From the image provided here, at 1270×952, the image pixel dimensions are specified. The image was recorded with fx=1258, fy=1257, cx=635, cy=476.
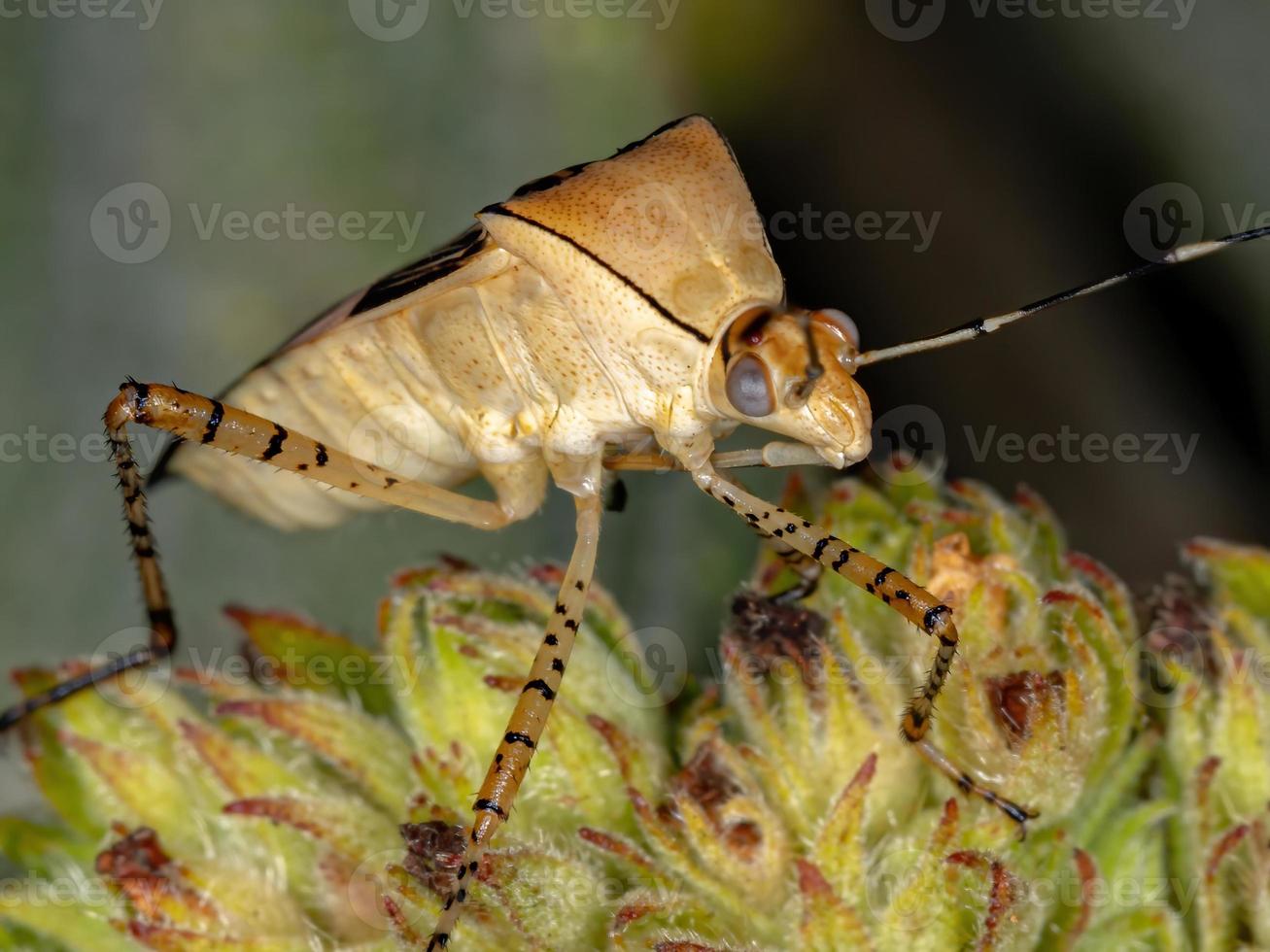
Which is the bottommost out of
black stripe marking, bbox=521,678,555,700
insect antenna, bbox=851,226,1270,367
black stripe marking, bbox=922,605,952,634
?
black stripe marking, bbox=521,678,555,700

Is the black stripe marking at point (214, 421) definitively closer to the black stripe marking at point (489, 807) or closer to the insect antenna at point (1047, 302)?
the black stripe marking at point (489, 807)

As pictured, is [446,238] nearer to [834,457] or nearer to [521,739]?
[834,457]

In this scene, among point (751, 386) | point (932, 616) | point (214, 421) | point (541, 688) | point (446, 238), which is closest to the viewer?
point (932, 616)

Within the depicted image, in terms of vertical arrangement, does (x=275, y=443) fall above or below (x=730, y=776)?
above

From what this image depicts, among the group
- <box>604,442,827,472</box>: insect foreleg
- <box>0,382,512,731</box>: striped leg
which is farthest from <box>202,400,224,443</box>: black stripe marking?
<box>604,442,827,472</box>: insect foreleg

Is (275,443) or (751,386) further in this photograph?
(275,443)

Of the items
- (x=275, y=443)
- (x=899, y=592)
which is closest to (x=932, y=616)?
(x=899, y=592)

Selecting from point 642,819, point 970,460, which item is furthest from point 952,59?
point 642,819

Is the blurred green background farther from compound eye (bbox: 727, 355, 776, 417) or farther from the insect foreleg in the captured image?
compound eye (bbox: 727, 355, 776, 417)
